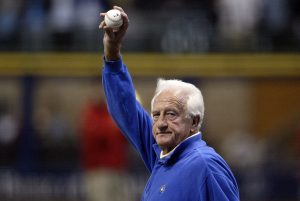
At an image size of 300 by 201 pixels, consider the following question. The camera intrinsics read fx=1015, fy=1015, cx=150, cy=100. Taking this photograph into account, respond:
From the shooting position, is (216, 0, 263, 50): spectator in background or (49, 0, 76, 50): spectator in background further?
(216, 0, 263, 50): spectator in background

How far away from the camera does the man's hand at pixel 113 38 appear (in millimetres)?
5957

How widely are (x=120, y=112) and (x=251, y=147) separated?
37.3ft

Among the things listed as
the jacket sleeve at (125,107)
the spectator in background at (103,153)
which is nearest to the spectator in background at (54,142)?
the spectator in background at (103,153)

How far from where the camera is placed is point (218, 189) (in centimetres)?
532

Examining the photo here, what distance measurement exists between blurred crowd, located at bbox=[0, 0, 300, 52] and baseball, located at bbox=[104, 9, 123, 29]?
38.9 feet

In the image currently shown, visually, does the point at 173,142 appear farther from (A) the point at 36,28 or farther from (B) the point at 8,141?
(A) the point at 36,28

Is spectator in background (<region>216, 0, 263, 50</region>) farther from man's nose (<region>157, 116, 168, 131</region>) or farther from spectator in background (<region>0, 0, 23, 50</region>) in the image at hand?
man's nose (<region>157, 116, 168, 131</region>)

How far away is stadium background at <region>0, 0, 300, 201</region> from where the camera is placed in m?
17.7

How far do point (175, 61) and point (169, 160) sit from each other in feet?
39.9

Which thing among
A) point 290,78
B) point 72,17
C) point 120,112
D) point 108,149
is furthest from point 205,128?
point 120,112

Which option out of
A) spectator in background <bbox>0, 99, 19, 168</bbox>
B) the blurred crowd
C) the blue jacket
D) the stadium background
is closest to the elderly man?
the blue jacket

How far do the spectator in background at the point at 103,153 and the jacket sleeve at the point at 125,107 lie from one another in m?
7.37

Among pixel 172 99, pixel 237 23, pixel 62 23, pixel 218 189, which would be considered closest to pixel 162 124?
pixel 172 99

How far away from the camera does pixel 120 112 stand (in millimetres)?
6238
